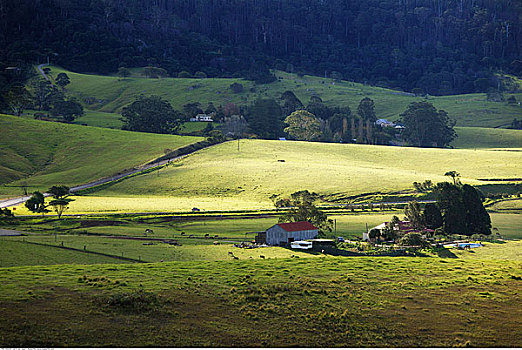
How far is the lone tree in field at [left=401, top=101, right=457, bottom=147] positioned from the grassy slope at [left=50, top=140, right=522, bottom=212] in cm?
3245

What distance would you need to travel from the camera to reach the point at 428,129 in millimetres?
153250

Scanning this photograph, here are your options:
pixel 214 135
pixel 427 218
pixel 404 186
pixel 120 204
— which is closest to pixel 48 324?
pixel 427 218

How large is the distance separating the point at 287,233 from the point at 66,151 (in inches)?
3202

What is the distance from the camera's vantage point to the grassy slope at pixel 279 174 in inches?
3164

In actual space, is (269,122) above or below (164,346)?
above

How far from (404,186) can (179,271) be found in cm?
5450

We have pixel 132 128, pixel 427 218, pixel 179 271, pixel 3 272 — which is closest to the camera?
pixel 3 272

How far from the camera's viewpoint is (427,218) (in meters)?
57.2

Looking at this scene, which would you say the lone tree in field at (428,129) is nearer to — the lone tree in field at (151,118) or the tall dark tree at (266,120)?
the tall dark tree at (266,120)

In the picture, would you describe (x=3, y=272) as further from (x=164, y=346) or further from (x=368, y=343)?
(x=368, y=343)

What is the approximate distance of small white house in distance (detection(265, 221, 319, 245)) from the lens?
49.7 meters

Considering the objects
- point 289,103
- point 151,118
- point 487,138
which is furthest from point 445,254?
point 289,103

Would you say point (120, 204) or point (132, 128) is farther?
point (132, 128)

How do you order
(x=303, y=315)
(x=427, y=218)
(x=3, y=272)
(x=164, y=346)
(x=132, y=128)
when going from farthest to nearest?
(x=132, y=128) < (x=427, y=218) < (x=3, y=272) < (x=303, y=315) < (x=164, y=346)
